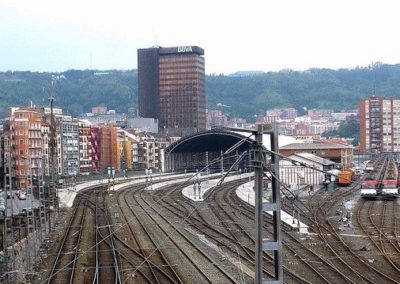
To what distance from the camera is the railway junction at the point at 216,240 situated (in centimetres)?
1659

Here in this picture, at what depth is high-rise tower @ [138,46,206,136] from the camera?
13075cm

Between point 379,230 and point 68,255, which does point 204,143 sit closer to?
point 379,230

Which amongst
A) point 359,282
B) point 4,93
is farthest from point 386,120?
point 359,282

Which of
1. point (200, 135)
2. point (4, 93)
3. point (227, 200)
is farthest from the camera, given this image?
point (4, 93)

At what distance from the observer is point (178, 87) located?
439ft

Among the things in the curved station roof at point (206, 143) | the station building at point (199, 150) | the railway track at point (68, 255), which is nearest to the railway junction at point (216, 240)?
the railway track at point (68, 255)

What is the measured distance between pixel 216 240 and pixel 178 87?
4400 inches

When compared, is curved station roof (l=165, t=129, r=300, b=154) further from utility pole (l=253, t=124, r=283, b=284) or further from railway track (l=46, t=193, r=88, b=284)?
utility pole (l=253, t=124, r=283, b=284)

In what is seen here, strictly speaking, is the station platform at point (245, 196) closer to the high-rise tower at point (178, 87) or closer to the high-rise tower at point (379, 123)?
the high-rise tower at point (379, 123)

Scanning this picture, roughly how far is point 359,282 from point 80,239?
37.4 ft

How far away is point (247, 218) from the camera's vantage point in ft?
96.2

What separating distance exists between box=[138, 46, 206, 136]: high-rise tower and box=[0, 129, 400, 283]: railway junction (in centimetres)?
Result: 9006

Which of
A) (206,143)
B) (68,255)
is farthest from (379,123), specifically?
(68,255)

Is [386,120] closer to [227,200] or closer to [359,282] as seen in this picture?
[227,200]
